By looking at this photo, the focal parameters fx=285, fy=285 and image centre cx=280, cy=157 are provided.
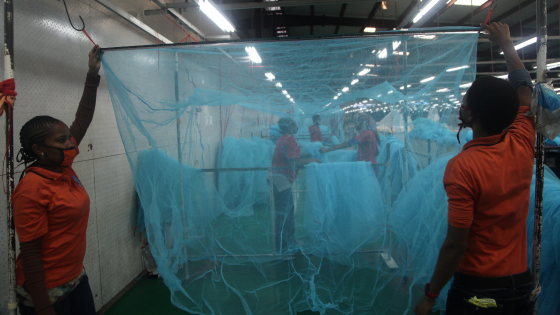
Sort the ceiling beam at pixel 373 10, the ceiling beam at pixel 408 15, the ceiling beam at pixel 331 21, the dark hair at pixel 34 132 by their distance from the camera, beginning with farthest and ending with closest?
the ceiling beam at pixel 331 21 < the ceiling beam at pixel 373 10 < the ceiling beam at pixel 408 15 < the dark hair at pixel 34 132

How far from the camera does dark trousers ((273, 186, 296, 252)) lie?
7.43 feet

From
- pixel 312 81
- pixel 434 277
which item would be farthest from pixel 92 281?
pixel 434 277

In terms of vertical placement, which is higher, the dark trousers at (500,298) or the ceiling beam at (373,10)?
the ceiling beam at (373,10)

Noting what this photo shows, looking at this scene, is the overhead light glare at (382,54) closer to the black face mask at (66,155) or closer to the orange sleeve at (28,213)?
the black face mask at (66,155)

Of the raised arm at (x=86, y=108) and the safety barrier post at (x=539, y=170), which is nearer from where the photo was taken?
the safety barrier post at (x=539, y=170)

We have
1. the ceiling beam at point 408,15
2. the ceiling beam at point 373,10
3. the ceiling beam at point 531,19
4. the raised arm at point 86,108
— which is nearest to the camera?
the raised arm at point 86,108

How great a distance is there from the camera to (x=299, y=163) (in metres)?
2.25

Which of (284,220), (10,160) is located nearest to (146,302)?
(284,220)

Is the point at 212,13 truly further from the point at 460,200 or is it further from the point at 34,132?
the point at 460,200

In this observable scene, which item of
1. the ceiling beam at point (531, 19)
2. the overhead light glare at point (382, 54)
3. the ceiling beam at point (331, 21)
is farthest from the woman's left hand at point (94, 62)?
the ceiling beam at point (531, 19)

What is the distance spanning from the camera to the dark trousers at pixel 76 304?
130 cm

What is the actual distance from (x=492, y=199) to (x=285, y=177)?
1.43m

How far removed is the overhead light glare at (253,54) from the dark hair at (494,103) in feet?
4.61

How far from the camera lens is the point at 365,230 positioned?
2.20 meters
